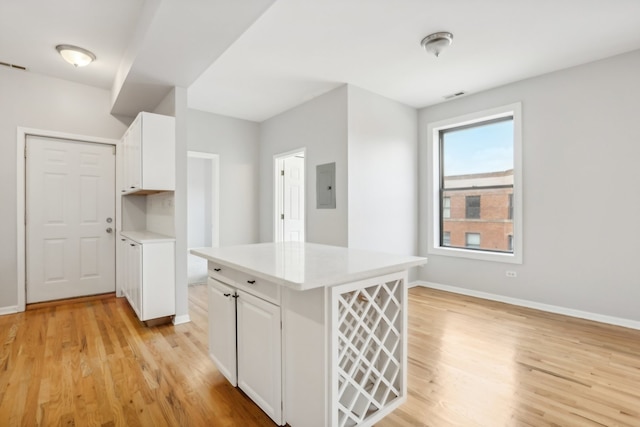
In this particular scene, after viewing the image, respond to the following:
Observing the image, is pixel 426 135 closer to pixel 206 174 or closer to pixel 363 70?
pixel 363 70

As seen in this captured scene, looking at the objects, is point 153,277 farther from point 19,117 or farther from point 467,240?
point 467,240

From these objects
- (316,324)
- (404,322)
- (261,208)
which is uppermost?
(261,208)

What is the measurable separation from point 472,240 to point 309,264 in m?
3.46

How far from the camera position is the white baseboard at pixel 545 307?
305cm

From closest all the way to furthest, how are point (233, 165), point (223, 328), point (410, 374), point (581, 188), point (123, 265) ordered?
point (223, 328) < point (410, 374) < point (581, 188) < point (123, 265) < point (233, 165)

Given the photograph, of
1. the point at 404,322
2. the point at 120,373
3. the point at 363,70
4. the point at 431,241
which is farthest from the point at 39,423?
the point at 431,241

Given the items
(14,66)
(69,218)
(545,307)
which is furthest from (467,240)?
(14,66)

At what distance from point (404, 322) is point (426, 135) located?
11.9 ft

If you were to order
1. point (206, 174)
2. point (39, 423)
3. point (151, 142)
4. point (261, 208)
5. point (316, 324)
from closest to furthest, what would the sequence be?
1. point (316, 324)
2. point (39, 423)
3. point (151, 142)
4. point (261, 208)
5. point (206, 174)

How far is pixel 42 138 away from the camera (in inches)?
144

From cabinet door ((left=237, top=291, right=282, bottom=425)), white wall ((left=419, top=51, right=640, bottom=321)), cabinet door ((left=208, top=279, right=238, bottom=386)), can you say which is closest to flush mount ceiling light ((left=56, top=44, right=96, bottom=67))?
cabinet door ((left=208, top=279, right=238, bottom=386))

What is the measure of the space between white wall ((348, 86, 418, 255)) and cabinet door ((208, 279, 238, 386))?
6.79 ft

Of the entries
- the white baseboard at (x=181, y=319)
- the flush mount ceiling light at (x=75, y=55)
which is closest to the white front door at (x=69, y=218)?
the flush mount ceiling light at (x=75, y=55)

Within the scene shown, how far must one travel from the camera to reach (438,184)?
4652mm
